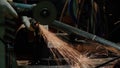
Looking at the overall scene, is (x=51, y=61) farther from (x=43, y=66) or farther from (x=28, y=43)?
(x=28, y=43)

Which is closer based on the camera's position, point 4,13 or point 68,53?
point 4,13

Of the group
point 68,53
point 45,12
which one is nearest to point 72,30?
point 45,12

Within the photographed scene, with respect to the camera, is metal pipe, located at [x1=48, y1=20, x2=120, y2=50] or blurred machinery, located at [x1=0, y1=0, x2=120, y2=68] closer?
metal pipe, located at [x1=48, y1=20, x2=120, y2=50]

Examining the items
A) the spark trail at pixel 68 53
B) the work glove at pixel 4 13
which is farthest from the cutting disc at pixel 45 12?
the spark trail at pixel 68 53

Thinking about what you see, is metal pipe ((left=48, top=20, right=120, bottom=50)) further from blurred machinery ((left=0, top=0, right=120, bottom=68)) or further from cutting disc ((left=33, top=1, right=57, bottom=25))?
blurred machinery ((left=0, top=0, right=120, bottom=68))

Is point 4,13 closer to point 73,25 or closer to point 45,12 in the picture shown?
point 45,12

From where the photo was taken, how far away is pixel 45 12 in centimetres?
81

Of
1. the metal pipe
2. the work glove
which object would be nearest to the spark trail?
the metal pipe

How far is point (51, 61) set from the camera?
235 cm

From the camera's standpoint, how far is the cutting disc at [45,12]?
801mm

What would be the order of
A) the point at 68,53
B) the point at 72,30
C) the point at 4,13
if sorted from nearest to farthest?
the point at 4,13 → the point at 72,30 → the point at 68,53

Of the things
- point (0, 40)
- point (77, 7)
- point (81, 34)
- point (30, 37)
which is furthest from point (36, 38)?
point (0, 40)

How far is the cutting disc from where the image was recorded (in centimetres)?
80

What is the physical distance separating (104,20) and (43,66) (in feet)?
2.37
